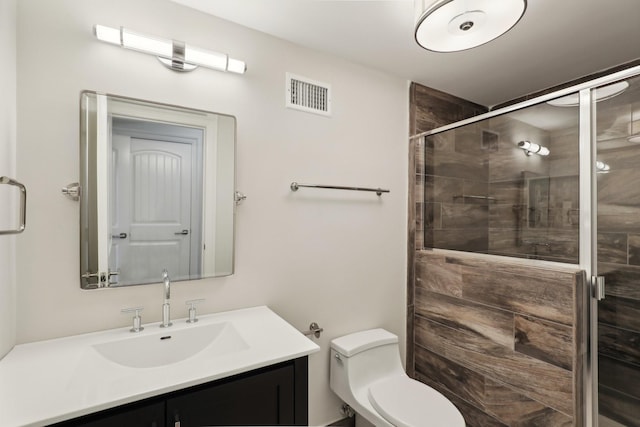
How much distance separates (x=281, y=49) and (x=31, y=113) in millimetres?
1146

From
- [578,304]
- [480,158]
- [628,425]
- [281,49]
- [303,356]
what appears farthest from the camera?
[480,158]

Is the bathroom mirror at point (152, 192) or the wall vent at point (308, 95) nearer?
the bathroom mirror at point (152, 192)

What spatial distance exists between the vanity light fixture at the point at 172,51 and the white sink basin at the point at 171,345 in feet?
3.82

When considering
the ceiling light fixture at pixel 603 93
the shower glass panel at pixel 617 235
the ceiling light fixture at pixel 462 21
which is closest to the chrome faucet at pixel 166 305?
the ceiling light fixture at pixel 462 21

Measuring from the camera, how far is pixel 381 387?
1.63 meters

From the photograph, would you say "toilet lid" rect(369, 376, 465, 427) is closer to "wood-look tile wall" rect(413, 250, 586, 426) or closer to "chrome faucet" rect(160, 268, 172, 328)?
"wood-look tile wall" rect(413, 250, 586, 426)

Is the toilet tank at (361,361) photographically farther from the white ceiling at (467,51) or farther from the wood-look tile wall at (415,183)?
the white ceiling at (467,51)

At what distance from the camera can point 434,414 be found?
138cm

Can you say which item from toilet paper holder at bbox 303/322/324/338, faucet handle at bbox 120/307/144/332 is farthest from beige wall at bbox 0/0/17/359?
toilet paper holder at bbox 303/322/324/338

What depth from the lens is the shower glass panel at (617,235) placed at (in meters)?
→ 1.36

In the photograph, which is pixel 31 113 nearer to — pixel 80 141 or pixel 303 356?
pixel 80 141

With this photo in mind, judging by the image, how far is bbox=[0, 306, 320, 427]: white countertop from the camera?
775 mm

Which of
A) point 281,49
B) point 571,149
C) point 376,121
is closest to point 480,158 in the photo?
point 571,149

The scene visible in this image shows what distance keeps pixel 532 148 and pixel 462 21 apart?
3.46 feet
